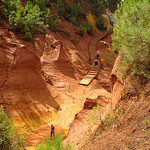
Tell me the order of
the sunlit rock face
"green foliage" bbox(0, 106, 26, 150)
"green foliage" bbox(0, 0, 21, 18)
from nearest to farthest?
"green foliage" bbox(0, 106, 26, 150)
the sunlit rock face
"green foliage" bbox(0, 0, 21, 18)

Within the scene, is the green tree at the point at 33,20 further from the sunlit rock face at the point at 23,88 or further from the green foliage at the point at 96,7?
the green foliage at the point at 96,7

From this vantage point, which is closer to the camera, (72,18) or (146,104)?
(146,104)

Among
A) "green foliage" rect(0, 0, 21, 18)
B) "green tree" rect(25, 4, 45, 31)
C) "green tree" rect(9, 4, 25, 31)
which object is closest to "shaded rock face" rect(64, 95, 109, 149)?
"green tree" rect(9, 4, 25, 31)

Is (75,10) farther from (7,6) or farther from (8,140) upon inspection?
(8,140)

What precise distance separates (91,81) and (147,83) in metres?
10.4

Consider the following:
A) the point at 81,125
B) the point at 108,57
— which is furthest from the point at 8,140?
the point at 108,57

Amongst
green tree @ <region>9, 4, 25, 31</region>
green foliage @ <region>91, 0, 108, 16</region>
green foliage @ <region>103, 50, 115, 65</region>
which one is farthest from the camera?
green foliage @ <region>91, 0, 108, 16</region>

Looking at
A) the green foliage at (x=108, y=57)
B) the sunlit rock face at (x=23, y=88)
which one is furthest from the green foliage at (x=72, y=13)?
the sunlit rock face at (x=23, y=88)

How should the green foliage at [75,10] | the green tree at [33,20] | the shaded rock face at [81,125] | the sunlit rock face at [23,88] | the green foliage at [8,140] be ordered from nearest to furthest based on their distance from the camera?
the green foliage at [8,140]
the shaded rock face at [81,125]
the sunlit rock face at [23,88]
the green tree at [33,20]
the green foliage at [75,10]

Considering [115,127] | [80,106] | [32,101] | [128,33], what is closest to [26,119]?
[32,101]

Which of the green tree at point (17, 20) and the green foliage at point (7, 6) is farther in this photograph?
the green foliage at point (7, 6)

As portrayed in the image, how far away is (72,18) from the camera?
23953 mm

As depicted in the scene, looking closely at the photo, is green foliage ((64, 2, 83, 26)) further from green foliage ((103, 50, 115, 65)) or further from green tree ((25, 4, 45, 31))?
green tree ((25, 4, 45, 31))

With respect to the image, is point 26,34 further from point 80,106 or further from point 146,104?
point 146,104
